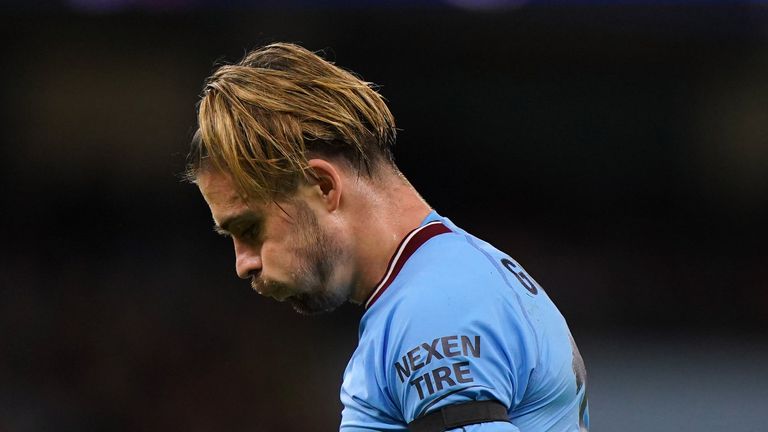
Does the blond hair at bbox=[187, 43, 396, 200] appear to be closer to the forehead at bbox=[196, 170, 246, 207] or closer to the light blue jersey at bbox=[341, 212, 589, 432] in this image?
the forehead at bbox=[196, 170, 246, 207]

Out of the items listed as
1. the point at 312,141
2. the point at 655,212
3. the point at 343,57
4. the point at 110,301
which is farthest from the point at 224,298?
the point at 312,141

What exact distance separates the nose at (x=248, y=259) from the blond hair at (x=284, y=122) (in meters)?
0.12

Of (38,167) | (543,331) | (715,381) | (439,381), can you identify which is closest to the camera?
(439,381)

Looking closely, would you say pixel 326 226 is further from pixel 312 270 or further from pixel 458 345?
pixel 458 345

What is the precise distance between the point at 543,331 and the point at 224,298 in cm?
533

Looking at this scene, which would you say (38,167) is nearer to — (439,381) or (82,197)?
(82,197)

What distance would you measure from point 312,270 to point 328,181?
0.16m

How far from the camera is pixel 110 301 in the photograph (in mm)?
6613

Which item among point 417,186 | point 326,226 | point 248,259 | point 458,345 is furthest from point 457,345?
point 417,186

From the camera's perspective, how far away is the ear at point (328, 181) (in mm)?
1658

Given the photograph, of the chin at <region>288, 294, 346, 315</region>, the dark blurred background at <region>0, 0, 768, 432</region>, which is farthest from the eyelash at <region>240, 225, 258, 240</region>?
the dark blurred background at <region>0, 0, 768, 432</region>

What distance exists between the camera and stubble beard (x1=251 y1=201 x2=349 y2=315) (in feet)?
5.55

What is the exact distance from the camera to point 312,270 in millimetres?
1717

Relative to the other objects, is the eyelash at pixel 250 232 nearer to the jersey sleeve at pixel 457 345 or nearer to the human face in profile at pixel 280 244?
the human face in profile at pixel 280 244
